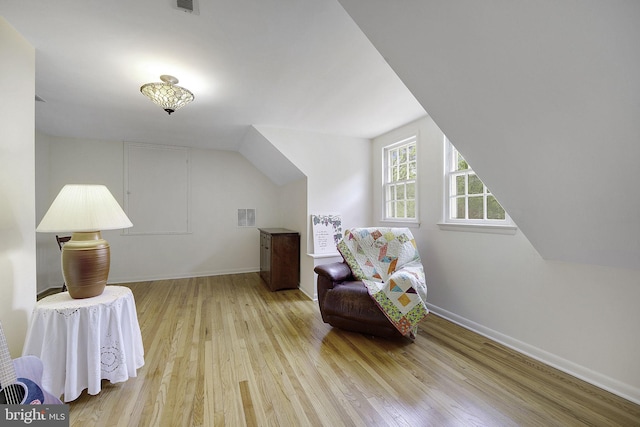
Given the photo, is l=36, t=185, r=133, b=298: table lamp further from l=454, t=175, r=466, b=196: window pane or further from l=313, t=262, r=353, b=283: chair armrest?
l=454, t=175, r=466, b=196: window pane

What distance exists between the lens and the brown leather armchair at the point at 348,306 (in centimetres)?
224

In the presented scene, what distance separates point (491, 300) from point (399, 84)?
2.15 metres

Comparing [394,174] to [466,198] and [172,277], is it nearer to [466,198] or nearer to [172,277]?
[466,198]

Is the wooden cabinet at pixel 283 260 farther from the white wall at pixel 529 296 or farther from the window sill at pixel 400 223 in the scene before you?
the white wall at pixel 529 296

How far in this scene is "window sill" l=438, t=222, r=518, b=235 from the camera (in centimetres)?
214

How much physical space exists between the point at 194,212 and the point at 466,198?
168 inches

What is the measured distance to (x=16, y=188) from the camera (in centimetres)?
161

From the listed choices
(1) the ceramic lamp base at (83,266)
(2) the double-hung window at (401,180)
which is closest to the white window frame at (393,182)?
(2) the double-hung window at (401,180)

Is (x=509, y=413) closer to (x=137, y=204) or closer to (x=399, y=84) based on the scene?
(x=399, y=84)

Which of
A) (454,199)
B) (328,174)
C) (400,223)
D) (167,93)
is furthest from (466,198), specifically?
(167,93)

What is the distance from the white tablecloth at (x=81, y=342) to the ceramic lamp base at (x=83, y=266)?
7 centimetres

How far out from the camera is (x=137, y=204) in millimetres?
4176

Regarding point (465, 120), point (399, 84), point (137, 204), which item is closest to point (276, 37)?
point (399, 84)

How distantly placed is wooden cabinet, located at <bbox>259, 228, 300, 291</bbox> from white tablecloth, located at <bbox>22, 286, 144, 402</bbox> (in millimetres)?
2077
